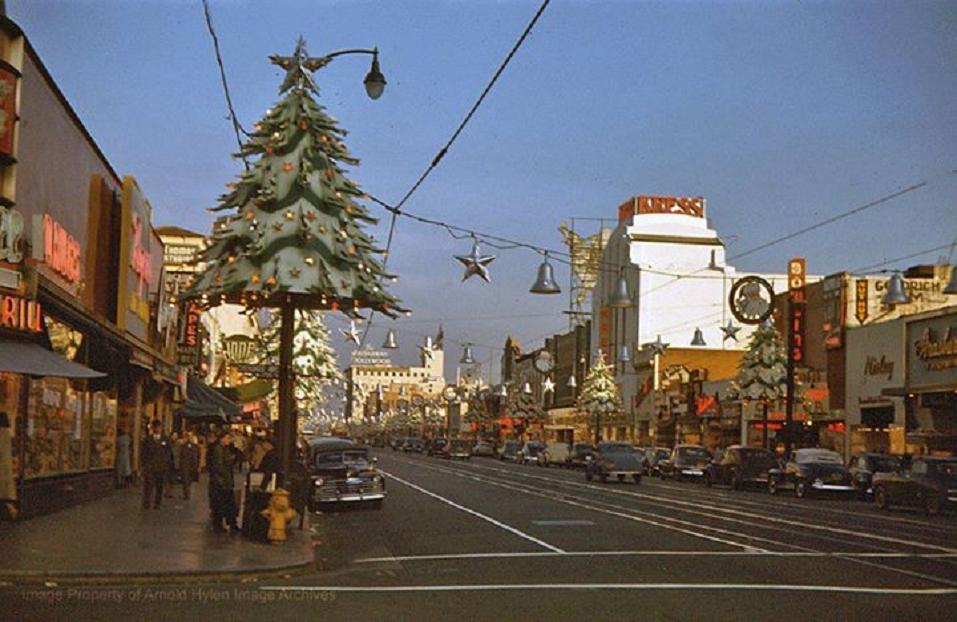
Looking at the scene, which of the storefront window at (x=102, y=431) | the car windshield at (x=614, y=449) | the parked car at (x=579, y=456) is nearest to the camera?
the storefront window at (x=102, y=431)

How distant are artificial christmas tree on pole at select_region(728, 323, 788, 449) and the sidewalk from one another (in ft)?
134

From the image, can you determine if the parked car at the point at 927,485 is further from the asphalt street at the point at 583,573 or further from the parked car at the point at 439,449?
the parked car at the point at 439,449

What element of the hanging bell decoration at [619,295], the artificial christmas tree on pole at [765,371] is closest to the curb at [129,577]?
the hanging bell decoration at [619,295]

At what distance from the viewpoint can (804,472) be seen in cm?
4397

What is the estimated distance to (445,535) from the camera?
78.4ft

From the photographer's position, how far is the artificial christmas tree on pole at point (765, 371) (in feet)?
208

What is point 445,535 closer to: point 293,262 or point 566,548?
point 566,548

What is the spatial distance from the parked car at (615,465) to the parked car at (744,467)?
341 centimetres

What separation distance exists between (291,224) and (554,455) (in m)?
63.2

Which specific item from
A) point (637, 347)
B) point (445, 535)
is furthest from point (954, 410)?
point (637, 347)

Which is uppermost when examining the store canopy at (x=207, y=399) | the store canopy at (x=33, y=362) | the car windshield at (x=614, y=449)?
the store canopy at (x=33, y=362)

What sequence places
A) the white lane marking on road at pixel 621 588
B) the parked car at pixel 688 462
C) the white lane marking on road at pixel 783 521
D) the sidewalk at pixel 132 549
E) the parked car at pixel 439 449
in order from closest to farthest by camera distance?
1. the white lane marking on road at pixel 621 588
2. the sidewalk at pixel 132 549
3. the white lane marking on road at pixel 783 521
4. the parked car at pixel 688 462
5. the parked car at pixel 439 449

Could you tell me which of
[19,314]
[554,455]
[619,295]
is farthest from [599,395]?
[19,314]

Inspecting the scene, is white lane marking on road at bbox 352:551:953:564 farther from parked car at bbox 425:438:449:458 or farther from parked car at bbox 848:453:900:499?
parked car at bbox 425:438:449:458
